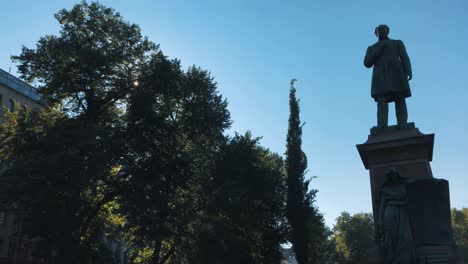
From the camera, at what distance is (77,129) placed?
2328 centimetres

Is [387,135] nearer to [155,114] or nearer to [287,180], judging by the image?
[155,114]

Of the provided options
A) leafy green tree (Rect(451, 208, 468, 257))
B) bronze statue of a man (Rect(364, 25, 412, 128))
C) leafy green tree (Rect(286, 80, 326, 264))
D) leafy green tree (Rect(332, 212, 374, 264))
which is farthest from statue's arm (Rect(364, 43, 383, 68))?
leafy green tree (Rect(332, 212, 374, 264))

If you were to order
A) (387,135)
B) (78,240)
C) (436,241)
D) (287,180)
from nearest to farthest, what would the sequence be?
(436,241) → (387,135) → (78,240) → (287,180)

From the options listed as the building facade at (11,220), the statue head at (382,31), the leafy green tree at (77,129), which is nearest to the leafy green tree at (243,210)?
the leafy green tree at (77,129)

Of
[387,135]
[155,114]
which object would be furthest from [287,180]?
[387,135]

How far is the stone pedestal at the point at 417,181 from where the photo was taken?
7762 millimetres

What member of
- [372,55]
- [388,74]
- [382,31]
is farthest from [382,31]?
[388,74]

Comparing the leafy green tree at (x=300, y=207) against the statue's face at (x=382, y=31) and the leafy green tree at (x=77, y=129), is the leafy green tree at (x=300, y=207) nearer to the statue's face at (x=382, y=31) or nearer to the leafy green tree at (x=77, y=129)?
the leafy green tree at (x=77, y=129)

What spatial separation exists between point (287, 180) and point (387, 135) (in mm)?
23956

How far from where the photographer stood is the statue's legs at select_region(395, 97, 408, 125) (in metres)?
9.81

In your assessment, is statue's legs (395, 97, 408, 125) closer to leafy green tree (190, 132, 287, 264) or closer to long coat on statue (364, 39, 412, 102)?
long coat on statue (364, 39, 412, 102)

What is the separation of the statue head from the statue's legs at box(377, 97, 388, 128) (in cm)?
160

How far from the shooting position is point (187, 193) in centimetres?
2712

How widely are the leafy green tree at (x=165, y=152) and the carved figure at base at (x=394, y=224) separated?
16.0 meters
